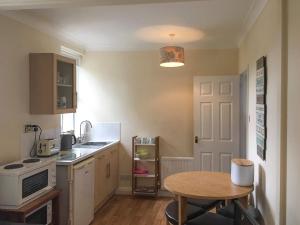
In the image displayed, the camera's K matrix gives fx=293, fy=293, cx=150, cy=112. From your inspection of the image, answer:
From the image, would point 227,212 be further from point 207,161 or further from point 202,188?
point 207,161

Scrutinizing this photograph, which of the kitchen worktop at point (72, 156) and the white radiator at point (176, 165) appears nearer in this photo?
the kitchen worktop at point (72, 156)

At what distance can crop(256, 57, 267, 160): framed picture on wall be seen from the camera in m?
2.61

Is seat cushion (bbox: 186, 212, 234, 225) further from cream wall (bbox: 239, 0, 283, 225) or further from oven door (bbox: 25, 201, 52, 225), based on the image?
oven door (bbox: 25, 201, 52, 225)

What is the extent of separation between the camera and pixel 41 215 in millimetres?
2781

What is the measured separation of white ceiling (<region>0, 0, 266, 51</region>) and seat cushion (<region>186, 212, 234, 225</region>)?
6.22 feet

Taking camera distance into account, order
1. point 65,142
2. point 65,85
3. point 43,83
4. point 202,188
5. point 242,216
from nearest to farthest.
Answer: point 242,216, point 202,188, point 43,83, point 65,85, point 65,142

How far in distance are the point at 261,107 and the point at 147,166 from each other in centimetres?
266

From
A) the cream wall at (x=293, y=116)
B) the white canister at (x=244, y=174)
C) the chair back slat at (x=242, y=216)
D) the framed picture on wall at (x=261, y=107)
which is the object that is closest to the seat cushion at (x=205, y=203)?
the white canister at (x=244, y=174)

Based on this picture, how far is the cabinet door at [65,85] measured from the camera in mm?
3477

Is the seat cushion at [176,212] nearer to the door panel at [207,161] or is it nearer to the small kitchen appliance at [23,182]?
the small kitchen appliance at [23,182]

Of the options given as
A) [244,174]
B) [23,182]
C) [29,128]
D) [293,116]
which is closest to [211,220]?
[244,174]

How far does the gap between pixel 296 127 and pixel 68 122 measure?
365 centimetres

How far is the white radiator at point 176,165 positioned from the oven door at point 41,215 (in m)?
2.38

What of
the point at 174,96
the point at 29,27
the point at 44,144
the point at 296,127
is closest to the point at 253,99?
the point at 296,127
